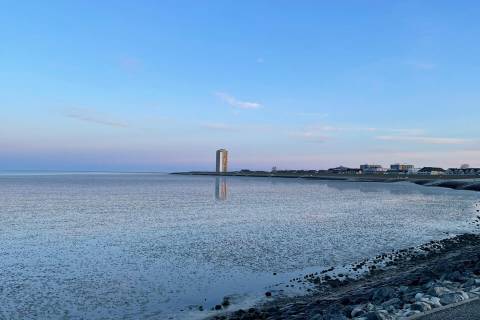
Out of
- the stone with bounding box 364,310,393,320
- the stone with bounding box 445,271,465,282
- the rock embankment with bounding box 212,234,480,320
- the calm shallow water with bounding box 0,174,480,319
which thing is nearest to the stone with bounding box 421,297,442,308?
the rock embankment with bounding box 212,234,480,320

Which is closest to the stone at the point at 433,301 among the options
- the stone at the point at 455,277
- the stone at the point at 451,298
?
the stone at the point at 451,298

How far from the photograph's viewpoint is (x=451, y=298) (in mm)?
9820

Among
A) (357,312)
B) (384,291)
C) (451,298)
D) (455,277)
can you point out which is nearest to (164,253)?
(384,291)

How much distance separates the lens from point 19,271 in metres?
16.8

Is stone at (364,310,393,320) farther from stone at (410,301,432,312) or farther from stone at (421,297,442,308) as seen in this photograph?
stone at (421,297,442,308)

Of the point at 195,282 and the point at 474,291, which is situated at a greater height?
the point at 474,291

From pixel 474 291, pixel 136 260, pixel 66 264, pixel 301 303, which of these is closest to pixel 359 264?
pixel 301 303

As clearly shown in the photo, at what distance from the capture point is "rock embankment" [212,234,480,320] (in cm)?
984

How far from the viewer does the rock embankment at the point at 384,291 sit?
32.3 ft

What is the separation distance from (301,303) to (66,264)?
10.7 m

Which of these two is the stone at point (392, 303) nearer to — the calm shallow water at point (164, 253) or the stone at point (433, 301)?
the stone at point (433, 301)

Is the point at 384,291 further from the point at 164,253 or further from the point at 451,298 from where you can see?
the point at 164,253

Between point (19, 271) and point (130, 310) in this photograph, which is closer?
point (130, 310)

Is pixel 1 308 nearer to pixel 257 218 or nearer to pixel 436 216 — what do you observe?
pixel 257 218
